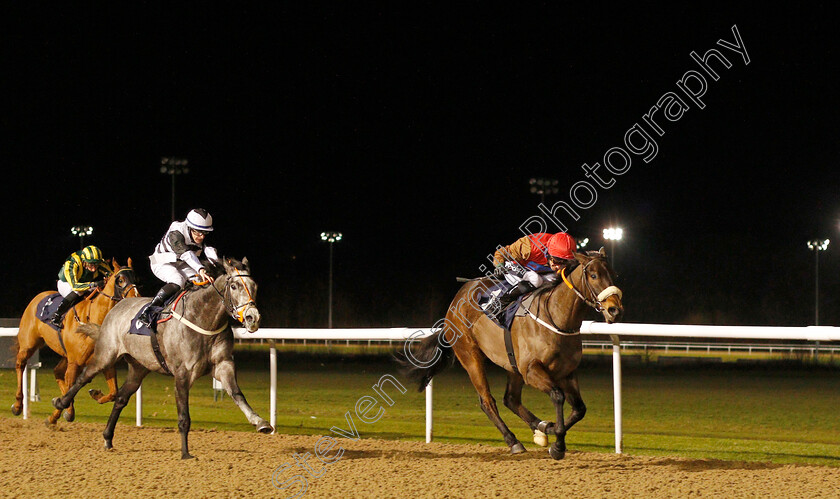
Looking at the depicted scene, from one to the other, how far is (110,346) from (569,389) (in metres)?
3.80

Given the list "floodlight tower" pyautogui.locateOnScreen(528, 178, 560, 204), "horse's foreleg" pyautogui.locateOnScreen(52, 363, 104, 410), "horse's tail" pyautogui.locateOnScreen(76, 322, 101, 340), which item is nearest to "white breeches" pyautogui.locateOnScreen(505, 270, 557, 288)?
"horse's foreleg" pyautogui.locateOnScreen(52, 363, 104, 410)

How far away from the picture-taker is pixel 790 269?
154ft

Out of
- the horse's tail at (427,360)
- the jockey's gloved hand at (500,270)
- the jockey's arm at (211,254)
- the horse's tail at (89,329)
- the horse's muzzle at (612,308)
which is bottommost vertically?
the horse's tail at (427,360)

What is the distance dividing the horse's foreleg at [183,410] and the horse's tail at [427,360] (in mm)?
1708

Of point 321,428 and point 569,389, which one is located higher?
point 569,389

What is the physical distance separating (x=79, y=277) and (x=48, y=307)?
51cm

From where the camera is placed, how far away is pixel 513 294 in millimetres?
6754

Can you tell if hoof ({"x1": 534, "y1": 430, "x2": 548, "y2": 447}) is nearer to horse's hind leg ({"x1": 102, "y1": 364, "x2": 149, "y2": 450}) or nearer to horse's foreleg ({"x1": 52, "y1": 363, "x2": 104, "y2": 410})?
horse's hind leg ({"x1": 102, "y1": 364, "x2": 149, "y2": 450})

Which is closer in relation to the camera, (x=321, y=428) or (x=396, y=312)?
(x=321, y=428)

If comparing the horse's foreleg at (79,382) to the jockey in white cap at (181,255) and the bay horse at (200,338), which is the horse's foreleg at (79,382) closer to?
the bay horse at (200,338)

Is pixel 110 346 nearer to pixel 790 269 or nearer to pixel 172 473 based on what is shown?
pixel 172 473

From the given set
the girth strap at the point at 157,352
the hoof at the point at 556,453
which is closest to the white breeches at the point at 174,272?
the girth strap at the point at 157,352

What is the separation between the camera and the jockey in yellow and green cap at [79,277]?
923 centimetres

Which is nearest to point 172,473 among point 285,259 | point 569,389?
point 569,389
